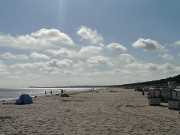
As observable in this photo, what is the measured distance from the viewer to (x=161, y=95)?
21.6 m

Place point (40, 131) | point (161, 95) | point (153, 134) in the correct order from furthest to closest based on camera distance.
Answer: point (161, 95)
point (40, 131)
point (153, 134)

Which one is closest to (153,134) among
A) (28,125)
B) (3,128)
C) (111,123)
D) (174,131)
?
(174,131)

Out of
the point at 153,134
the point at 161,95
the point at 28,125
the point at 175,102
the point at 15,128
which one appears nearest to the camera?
the point at 153,134

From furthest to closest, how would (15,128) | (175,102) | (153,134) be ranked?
(175,102), (15,128), (153,134)

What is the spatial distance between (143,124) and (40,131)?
472 cm

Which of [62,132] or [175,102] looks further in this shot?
[175,102]

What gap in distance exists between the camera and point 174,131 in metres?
8.48

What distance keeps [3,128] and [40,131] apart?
1811 mm

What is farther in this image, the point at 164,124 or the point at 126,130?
the point at 164,124

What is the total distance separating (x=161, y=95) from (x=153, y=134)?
14399mm

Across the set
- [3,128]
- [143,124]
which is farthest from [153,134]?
[3,128]

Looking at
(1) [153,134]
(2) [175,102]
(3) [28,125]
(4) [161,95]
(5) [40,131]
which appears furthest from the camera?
(4) [161,95]

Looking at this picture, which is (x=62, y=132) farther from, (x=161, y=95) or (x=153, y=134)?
(x=161, y=95)

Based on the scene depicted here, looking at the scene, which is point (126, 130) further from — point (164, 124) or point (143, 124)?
point (164, 124)
